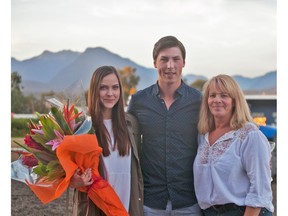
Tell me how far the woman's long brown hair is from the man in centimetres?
15

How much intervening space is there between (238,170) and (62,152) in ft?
2.71

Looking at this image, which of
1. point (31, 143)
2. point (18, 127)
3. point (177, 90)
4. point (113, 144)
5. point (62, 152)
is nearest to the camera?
point (62, 152)

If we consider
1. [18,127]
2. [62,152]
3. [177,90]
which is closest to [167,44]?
[177,90]

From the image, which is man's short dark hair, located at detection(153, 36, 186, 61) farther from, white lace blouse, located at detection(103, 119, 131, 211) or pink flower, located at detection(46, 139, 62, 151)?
pink flower, located at detection(46, 139, 62, 151)

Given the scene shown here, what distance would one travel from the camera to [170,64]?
8.87 ft

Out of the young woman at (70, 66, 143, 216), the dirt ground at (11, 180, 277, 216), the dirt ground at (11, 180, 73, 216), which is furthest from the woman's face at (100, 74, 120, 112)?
the dirt ground at (11, 180, 73, 216)

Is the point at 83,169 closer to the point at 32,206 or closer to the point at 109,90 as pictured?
the point at 109,90

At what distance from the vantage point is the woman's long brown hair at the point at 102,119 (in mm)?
2611

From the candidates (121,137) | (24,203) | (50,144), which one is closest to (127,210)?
(121,137)

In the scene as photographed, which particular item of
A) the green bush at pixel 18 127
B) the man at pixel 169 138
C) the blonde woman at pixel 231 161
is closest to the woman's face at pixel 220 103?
the blonde woman at pixel 231 161

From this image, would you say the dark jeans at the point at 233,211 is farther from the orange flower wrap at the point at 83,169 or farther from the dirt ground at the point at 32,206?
the dirt ground at the point at 32,206

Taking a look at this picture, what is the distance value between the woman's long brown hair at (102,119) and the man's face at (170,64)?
25 cm

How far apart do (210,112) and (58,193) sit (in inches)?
33.3

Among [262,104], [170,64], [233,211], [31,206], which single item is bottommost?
[31,206]
